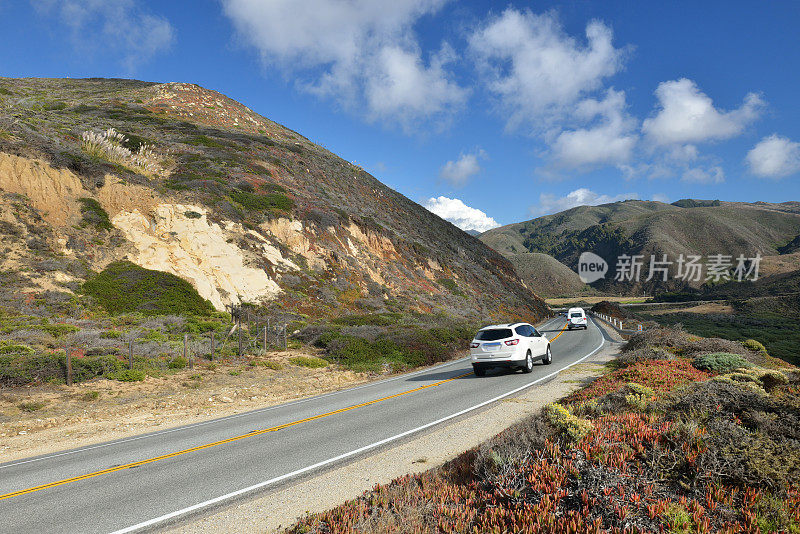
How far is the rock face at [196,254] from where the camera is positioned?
85.7 feet

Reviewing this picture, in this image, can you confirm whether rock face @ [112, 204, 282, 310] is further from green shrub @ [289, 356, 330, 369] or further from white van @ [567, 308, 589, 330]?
white van @ [567, 308, 589, 330]

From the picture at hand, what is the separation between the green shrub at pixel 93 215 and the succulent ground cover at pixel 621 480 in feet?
93.8

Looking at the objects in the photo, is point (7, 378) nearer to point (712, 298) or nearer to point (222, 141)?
point (222, 141)

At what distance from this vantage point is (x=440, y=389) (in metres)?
12.7

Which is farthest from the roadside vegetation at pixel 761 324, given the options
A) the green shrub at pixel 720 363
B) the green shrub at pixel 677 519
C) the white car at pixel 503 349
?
the green shrub at pixel 677 519

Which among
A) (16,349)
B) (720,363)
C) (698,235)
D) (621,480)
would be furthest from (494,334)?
(698,235)

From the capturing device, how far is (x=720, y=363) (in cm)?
1116

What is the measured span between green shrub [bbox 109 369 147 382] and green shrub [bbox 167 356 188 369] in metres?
1.48

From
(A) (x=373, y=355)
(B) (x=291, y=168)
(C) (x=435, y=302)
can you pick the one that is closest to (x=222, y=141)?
(B) (x=291, y=168)

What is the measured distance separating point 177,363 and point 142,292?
9.58 m

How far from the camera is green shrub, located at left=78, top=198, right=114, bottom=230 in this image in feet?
84.6

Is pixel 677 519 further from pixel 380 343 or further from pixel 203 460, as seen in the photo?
pixel 380 343

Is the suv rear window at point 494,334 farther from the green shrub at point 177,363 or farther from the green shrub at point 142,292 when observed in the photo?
the green shrub at point 142,292

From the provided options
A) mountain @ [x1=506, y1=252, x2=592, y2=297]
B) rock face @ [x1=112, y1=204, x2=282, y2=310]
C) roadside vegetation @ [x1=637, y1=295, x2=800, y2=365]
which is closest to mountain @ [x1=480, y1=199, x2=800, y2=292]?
mountain @ [x1=506, y1=252, x2=592, y2=297]
